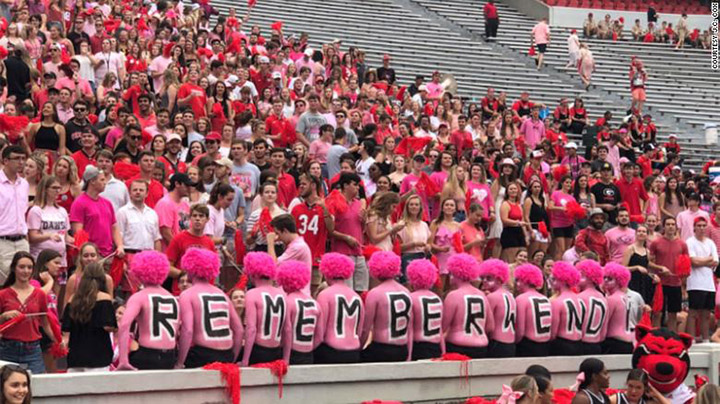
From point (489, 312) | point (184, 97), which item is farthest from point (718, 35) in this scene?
point (489, 312)

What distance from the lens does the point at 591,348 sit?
42.1ft

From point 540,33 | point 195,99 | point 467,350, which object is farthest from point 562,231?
point 540,33

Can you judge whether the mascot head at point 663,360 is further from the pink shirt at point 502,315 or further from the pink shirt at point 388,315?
the pink shirt at point 388,315

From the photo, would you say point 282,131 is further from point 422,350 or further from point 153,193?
point 422,350

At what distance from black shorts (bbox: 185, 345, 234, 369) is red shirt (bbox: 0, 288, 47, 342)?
111 centimetres

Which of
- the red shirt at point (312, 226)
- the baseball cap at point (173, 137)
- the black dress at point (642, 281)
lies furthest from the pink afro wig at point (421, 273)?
the black dress at point (642, 281)

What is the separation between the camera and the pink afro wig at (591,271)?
12.7 meters

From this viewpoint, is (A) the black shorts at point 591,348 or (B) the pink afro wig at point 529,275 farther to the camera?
(A) the black shorts at point 591,348

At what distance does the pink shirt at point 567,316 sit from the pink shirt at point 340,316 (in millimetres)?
2194

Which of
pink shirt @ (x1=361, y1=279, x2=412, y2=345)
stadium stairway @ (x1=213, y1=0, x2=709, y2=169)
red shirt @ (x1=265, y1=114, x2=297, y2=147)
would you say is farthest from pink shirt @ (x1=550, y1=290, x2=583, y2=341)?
stadium stairway @ (x1=213, y1=0, x2=709, y2=169)

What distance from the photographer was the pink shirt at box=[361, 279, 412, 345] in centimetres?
1135

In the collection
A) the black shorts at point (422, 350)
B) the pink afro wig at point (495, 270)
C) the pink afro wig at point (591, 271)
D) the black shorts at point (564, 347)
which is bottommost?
the black shorts at point (564, 347)

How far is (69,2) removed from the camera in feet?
71.5

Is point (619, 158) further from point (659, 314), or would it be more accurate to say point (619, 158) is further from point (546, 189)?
point (659, 314)
